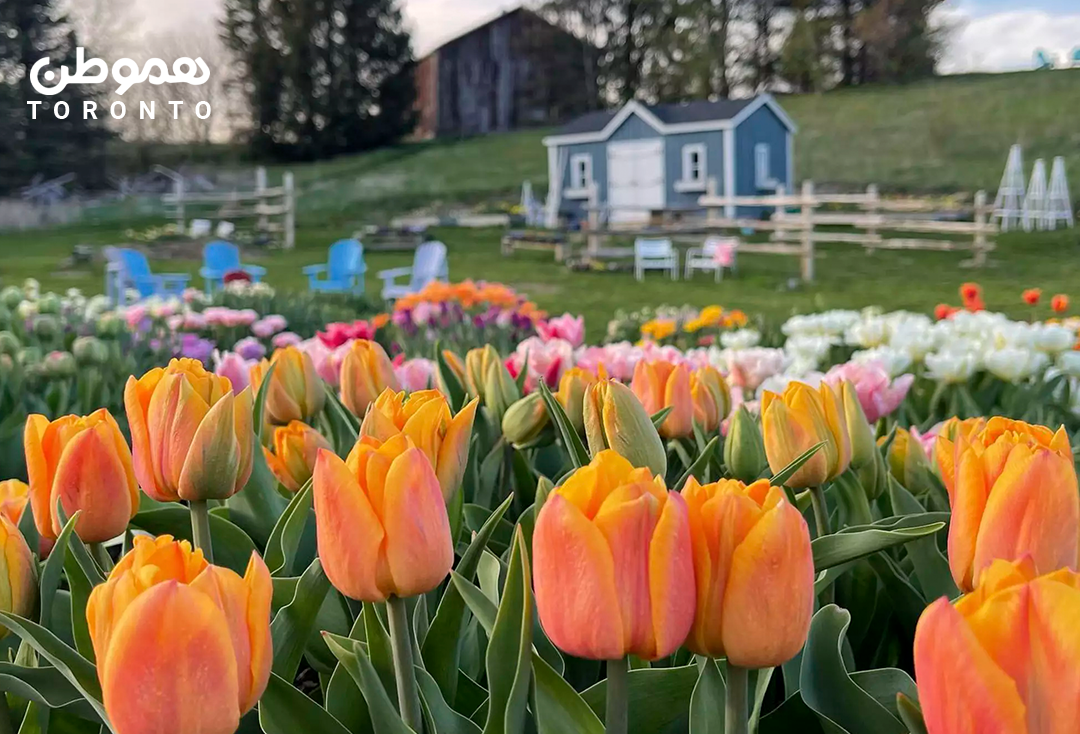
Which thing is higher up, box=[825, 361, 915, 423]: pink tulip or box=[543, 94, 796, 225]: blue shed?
box=[543, 94, 796, 225]: blue shed

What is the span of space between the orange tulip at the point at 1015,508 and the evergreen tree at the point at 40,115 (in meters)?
22.9

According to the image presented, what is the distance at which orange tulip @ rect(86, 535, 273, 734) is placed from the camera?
1.25 feet

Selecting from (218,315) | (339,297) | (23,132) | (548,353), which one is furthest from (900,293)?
(23,132)

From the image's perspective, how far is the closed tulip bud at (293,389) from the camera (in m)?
1.00

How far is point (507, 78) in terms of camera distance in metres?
27.7

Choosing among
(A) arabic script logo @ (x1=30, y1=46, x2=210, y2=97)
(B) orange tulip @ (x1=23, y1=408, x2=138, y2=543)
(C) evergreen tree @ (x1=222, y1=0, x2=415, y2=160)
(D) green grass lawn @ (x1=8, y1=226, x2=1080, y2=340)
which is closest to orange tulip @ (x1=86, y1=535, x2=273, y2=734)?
(B) orange tulip @ (x1=23, y1=408, x2=138, y2=543)

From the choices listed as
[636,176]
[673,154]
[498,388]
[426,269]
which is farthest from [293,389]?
[636,176]

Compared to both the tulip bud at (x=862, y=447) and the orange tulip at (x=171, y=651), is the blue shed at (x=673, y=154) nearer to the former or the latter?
the tulip bud at (x=862, y=447)

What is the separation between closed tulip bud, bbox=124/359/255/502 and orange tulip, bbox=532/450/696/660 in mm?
280

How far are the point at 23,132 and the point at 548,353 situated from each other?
23.2m

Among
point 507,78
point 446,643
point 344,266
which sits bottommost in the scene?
point 446,643

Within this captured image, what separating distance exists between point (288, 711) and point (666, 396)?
0.47m

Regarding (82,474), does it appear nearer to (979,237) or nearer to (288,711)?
(288,711)

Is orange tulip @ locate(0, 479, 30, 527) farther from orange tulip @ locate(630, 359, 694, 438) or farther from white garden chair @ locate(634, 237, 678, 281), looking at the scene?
white garden chair @ locate(634, 237, 678, 281)
